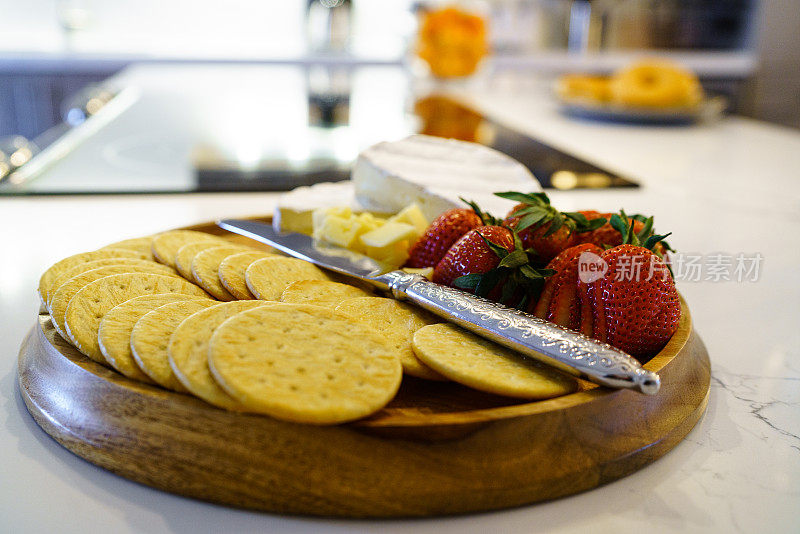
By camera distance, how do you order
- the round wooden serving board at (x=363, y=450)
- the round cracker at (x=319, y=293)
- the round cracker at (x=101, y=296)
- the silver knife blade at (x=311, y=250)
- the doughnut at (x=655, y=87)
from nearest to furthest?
the round wooden serving board at (x=363, y=450) < the round cracker at (x=101, y=296) < the round cracker at (x=319, y=293) < the silver knife blade at (x=311, y=250) < the doughnut at (x=655, y=87)

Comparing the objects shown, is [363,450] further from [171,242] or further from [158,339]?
[171,242]

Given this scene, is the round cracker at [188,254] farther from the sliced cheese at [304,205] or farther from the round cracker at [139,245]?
the sliced cheese at [304,205]

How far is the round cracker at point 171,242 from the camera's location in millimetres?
812

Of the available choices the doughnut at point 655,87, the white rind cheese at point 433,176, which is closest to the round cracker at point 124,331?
the white rind cheese at point 433,176

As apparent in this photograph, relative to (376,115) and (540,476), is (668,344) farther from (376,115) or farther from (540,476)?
(376,115)

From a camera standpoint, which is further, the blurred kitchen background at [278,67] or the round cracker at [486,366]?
the blurred kitchen background at [278,67]

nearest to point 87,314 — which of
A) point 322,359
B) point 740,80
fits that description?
point 322,359

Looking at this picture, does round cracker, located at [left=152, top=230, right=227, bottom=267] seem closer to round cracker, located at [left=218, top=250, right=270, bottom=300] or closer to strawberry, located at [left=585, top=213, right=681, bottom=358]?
round cracker, located at [left=218, top=250, right=270, bottom=300]

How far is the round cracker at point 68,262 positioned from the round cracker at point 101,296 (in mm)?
71

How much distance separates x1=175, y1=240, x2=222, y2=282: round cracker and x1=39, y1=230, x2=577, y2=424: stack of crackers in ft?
0.05

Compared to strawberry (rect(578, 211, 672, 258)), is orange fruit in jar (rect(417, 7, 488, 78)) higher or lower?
higher

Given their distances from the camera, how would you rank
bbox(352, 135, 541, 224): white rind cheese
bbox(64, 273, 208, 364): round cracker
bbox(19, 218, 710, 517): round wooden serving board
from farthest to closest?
bbox(352, 135, 541, 224): white rind cheese → bbox(64, 273, 208, 364): round cracker → bbox(19, 218, 710, 517): round wooden serving board

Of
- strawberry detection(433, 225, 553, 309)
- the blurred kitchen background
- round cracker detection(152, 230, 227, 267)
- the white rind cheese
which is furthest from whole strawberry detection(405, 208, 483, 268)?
the blurred kitchen background

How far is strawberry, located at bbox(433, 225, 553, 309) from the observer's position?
0.68 meters
